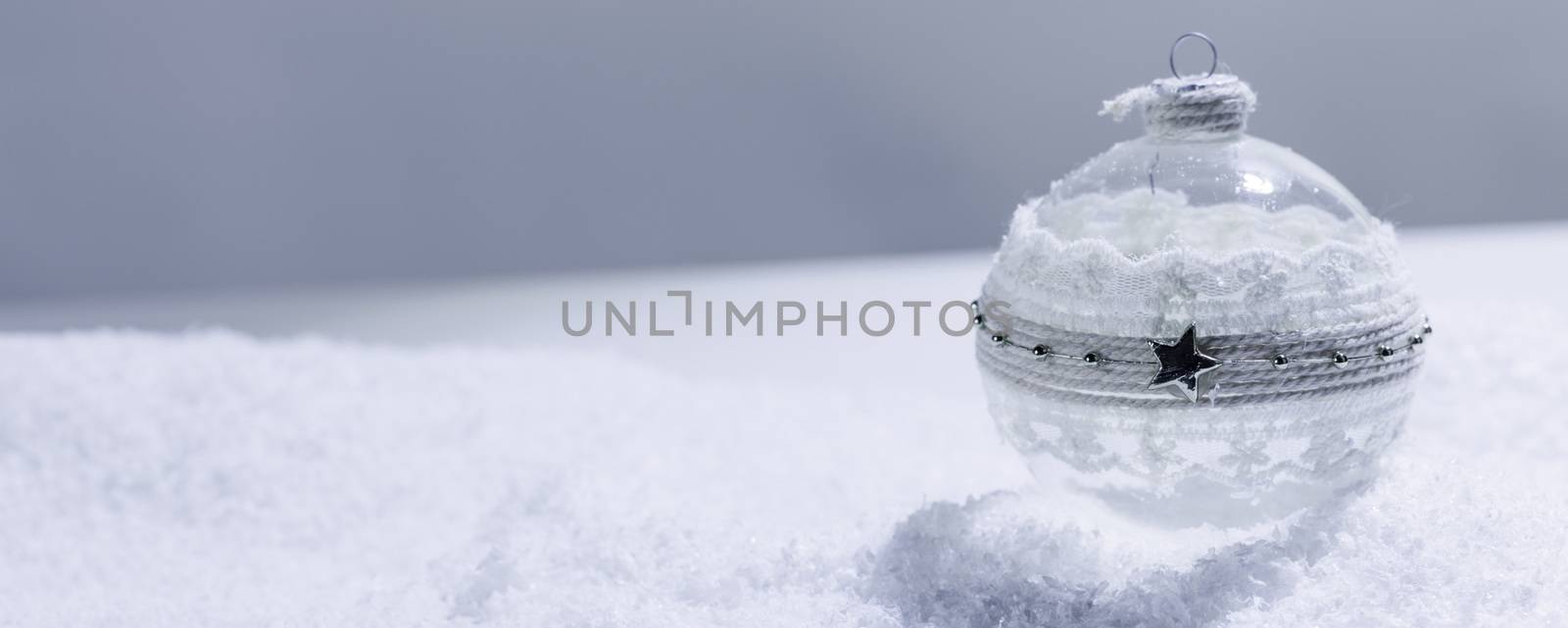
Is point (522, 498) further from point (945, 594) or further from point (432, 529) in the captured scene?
point (945, 594)

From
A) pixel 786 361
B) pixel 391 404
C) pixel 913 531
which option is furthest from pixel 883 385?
pixel 913 531

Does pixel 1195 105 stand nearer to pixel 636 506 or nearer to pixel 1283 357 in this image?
pixel 1283 357

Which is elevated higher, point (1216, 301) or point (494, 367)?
point (1216, 301)

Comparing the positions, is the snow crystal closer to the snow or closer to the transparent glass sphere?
the snow

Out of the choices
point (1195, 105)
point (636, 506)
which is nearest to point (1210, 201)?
point (1195, 105)

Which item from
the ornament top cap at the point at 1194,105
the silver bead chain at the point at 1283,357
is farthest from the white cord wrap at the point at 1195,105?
the silver bead chain at the point at 1283,357

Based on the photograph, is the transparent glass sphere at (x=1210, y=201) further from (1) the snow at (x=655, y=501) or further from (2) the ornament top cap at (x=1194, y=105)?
(1) the snow at (x=655, y=501)
